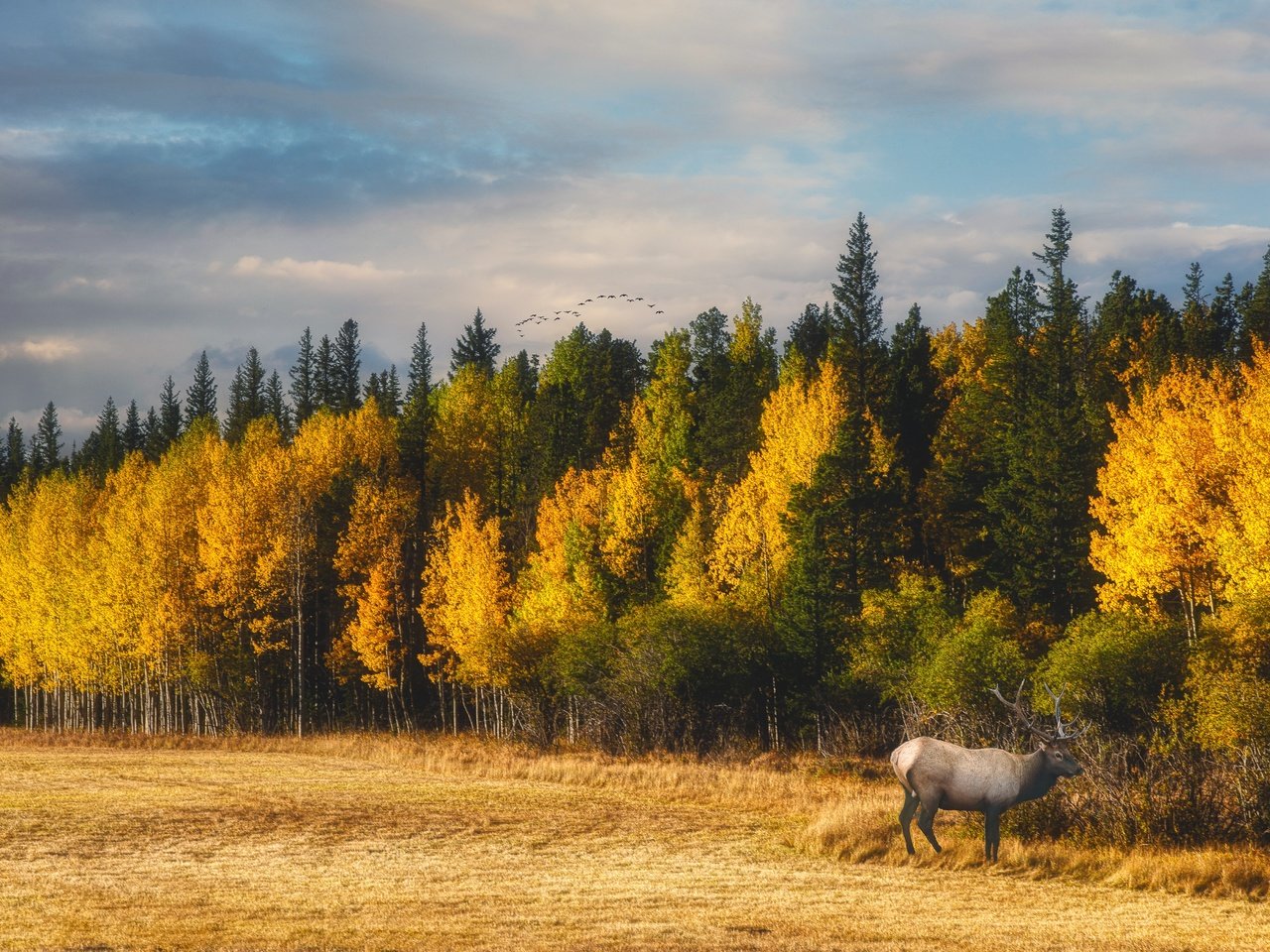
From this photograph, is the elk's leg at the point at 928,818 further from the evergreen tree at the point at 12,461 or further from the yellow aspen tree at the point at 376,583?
the evergreen tree at the point at 12,461

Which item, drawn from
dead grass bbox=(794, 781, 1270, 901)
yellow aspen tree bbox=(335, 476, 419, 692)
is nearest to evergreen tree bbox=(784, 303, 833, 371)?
yellow aspen tree bbox=(335, 476, 419, 692)

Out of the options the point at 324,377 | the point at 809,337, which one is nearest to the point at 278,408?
the point at 324,377

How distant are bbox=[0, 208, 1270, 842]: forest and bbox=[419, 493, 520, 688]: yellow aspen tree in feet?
0.72

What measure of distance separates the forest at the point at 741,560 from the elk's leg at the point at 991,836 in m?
3.30

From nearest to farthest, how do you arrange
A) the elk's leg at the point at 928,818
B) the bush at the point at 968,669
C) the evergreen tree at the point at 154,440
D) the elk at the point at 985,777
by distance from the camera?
the elk at the point at 985,777, the elk's leg at the point at 928,818, the bush at the point at 968,669, the evergreen tree at the point at 154,440

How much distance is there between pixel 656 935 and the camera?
1700 centimetres

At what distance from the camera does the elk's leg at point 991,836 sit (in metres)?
23.7

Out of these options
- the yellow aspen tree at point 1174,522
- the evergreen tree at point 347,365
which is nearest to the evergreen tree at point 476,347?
the evergreen tree at point 347,365

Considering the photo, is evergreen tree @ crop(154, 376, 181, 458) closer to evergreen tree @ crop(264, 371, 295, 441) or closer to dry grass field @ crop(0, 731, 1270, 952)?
evergreen tree @ crop(264, 371, 295, 441)

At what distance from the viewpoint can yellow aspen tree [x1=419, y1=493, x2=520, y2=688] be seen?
5500cm

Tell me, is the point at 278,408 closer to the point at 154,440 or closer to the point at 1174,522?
the point at 154,440

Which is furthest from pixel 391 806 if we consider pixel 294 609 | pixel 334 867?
pixel 294 609

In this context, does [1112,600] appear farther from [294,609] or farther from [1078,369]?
[294,609]

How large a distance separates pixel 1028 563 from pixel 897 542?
5893mm
